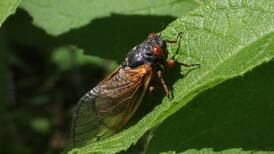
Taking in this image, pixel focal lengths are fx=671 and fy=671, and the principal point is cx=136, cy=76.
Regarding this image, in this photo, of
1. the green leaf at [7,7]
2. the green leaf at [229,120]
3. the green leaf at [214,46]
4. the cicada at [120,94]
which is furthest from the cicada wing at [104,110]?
the green leaf at [7,7]

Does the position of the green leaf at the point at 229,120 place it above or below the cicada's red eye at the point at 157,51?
below

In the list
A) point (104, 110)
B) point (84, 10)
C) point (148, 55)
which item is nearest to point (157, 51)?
point (148, 55)

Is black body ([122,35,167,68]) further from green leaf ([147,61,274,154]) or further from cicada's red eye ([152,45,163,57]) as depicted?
green leaf ([147,61,274,154])

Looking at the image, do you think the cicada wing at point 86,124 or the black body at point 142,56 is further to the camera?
the black body at point 142,56

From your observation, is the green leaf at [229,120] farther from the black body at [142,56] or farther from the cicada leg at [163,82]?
the black body at [142,56]

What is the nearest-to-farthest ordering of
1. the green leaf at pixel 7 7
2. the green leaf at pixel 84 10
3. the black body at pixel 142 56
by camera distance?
the green leaf at pixel 7 7, the black body at pixel 142 56, the green leaf at pixel 84 10

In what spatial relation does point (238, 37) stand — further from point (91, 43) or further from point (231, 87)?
point (91, 43)
